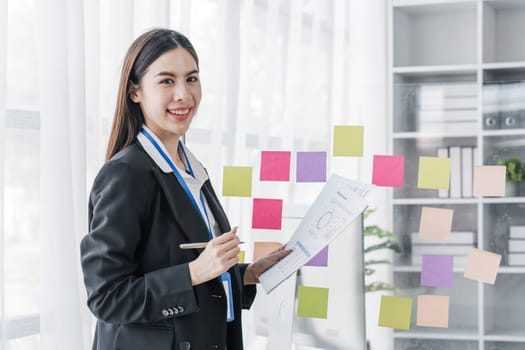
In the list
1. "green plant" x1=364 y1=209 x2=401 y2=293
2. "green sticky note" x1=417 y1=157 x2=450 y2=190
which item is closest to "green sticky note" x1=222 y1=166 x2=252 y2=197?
"green plant" x1=364 y1=209 x2=401 y2=293

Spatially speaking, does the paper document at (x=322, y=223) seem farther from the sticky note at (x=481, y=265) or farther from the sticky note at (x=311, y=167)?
the sticky note at (x=481, y=265)

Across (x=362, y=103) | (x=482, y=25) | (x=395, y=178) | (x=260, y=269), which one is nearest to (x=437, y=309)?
(x=395, y=178)

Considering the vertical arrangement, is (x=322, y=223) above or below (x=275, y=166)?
below

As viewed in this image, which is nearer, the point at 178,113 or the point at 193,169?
the point at 178,113

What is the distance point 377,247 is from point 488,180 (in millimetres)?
402

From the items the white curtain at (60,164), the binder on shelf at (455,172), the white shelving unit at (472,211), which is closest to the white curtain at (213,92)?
the white curtain at (60,164)

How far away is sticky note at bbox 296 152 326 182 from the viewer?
7.17 feet

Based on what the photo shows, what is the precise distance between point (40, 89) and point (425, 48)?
2.55 metres

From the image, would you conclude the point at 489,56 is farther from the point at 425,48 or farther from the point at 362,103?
the point at 362,103

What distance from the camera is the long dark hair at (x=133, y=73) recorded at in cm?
147

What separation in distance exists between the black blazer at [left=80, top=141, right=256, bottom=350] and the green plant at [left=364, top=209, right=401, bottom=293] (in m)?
0.95

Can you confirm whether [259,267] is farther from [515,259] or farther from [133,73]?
[515,259]

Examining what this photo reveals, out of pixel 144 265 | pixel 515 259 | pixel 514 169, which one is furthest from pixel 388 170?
pixel 144 265

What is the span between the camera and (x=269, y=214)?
222cm
